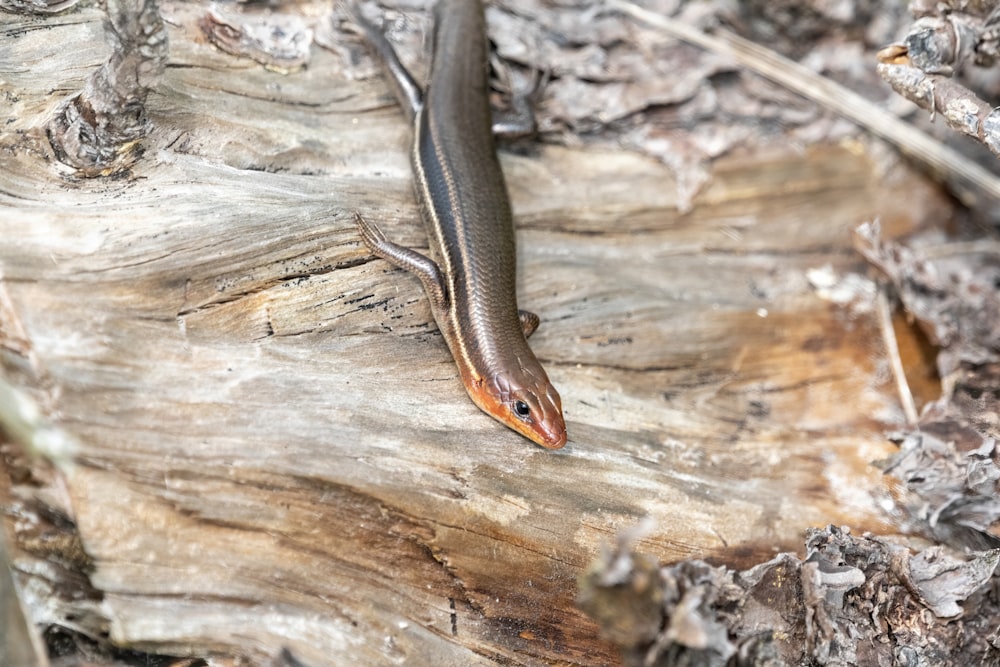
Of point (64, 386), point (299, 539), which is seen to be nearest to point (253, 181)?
point (64, 386)

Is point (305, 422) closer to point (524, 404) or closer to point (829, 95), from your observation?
point (524, 404)

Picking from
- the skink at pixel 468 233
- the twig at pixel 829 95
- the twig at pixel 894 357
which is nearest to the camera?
the skink at pixel 468 233

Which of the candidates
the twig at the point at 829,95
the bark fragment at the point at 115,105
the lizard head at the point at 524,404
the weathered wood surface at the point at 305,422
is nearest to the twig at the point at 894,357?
the weathered wood surface at the point at 305,422

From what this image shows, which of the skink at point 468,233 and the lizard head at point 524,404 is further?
the skink at point 468,233

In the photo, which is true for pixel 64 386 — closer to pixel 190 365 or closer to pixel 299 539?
pixel 190 365

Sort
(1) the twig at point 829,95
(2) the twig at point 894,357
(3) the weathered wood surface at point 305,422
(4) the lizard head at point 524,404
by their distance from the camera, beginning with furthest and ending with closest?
(1) the twig at point 829,95
(2) the twig at point 894,357
(4) the lizard head at point 524,404
(3) the weathered wood surface at point 305,422

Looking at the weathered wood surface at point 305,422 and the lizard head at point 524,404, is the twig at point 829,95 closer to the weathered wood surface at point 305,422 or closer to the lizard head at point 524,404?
the weathered wood surface at point 305,422

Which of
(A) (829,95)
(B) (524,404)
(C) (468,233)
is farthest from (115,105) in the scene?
(A) (829,95)

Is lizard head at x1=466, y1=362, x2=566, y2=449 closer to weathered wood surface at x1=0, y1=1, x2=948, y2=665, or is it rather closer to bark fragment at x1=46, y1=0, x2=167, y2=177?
weathered wood surface at x1=0, y1=1, x2=948, y2=665
